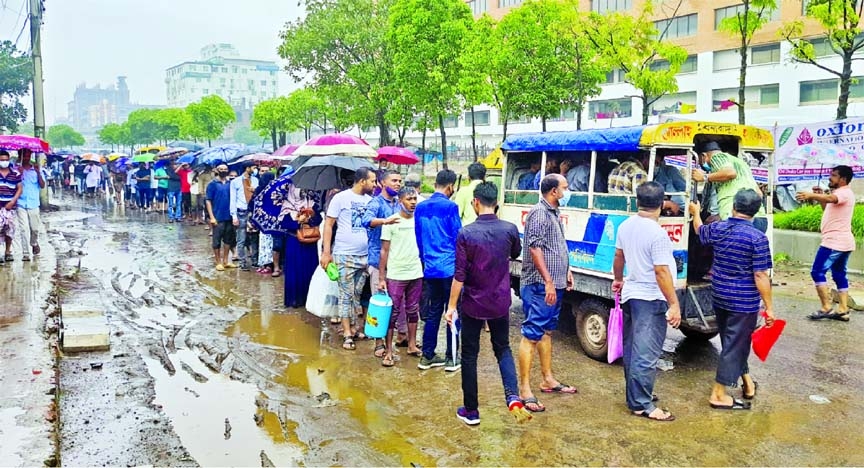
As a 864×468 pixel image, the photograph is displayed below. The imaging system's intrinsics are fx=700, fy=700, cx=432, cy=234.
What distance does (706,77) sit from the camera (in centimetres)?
3988

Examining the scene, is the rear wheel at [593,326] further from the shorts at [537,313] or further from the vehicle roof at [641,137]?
the vehicle roof at [641,137]

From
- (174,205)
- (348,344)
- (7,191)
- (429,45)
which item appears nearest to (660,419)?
(348,344)

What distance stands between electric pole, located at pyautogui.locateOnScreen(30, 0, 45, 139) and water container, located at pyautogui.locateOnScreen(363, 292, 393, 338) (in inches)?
762

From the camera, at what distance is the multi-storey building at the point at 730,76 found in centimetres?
3478

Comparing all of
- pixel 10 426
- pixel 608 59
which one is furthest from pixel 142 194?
pixel 10 426

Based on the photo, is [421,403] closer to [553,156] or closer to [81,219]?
[553,156]

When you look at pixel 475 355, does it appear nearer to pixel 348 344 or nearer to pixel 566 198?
pixel 348 344

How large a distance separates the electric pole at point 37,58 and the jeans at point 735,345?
22182 millimetres

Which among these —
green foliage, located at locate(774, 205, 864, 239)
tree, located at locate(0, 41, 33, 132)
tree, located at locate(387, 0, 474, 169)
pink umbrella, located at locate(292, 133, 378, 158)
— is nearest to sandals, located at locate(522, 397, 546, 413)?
pink umbrella, located at locate(292, 133, 378, 158)

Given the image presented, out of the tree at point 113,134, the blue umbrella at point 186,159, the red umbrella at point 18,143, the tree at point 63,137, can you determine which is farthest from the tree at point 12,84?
the tree at point 63,137

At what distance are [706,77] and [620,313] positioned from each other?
37799 millimetres

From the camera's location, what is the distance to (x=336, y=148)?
11336 mm

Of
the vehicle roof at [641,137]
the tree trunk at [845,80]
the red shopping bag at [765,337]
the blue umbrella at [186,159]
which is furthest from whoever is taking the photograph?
the blue umbrella at [186,159]

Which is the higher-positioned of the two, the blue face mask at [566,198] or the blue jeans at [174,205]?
the blue face mask at [566,198]
